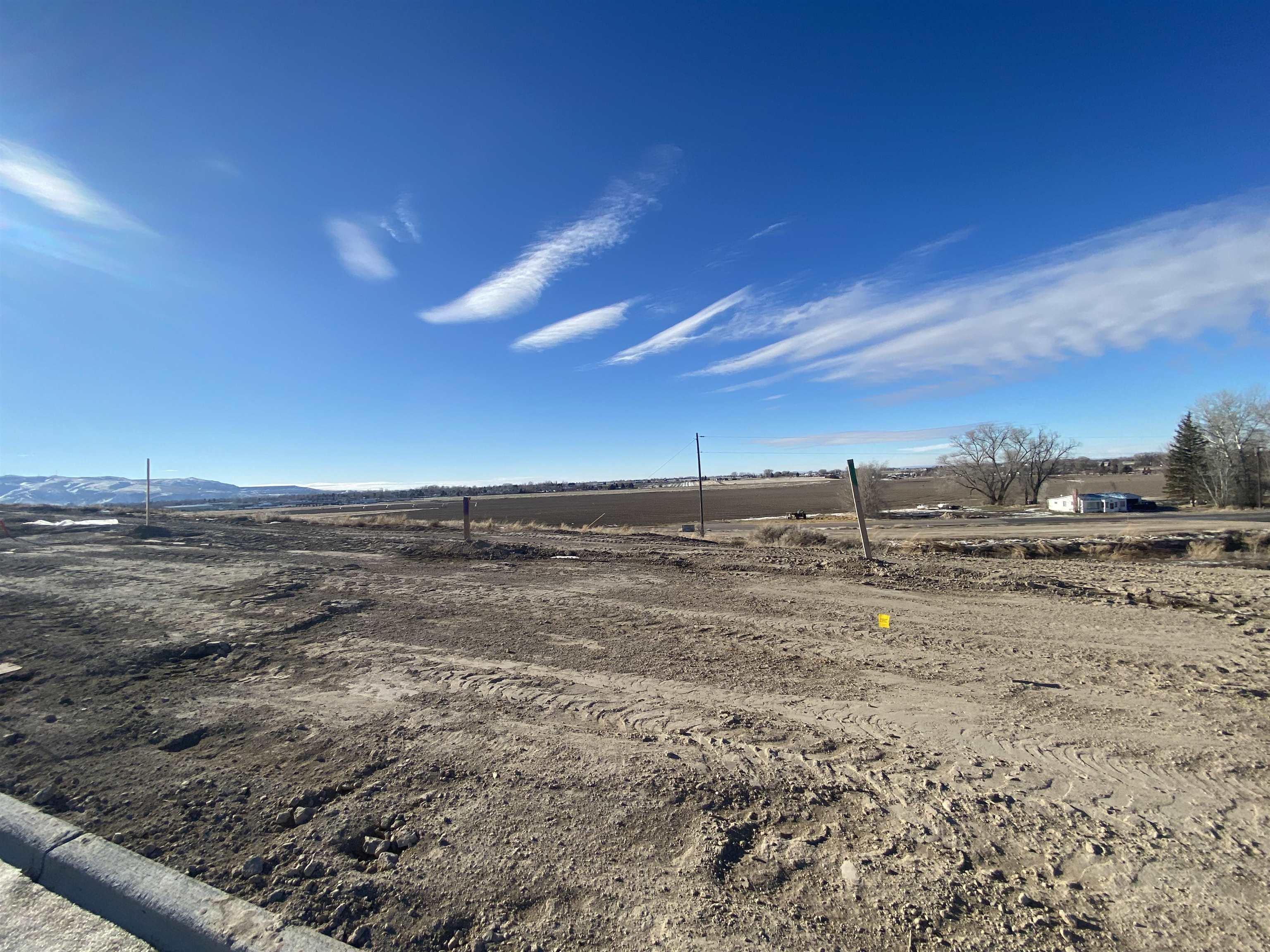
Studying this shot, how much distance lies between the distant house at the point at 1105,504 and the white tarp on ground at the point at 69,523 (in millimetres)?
58670

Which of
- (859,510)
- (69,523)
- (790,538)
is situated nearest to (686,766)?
(859,510)

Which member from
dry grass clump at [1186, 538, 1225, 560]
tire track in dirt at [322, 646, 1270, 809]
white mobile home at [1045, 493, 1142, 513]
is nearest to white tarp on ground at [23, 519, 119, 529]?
tire track in dirt at [322, 646, 1270, 809]

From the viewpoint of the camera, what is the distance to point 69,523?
76.0 ft

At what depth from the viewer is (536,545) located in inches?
658

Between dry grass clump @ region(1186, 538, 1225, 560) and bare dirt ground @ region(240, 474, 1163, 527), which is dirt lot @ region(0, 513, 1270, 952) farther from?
bare dirt ground @ region(240, 474, 1163, 527)

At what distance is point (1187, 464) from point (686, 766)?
6432 cm

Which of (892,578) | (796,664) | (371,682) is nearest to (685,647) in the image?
(796,664)

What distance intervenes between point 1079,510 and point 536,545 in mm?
43324

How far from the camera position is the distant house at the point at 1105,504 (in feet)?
128

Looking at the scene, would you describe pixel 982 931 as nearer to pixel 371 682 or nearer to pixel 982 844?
pixel 982 844

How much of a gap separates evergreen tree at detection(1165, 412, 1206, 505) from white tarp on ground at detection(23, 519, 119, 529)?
73.5m

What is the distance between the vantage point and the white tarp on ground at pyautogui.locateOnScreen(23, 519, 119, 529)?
22594 mm

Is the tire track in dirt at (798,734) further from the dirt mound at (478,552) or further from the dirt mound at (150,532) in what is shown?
the dirt mound at (150,532)

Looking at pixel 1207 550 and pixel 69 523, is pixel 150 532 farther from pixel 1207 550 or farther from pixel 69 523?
pixel 1207 550
